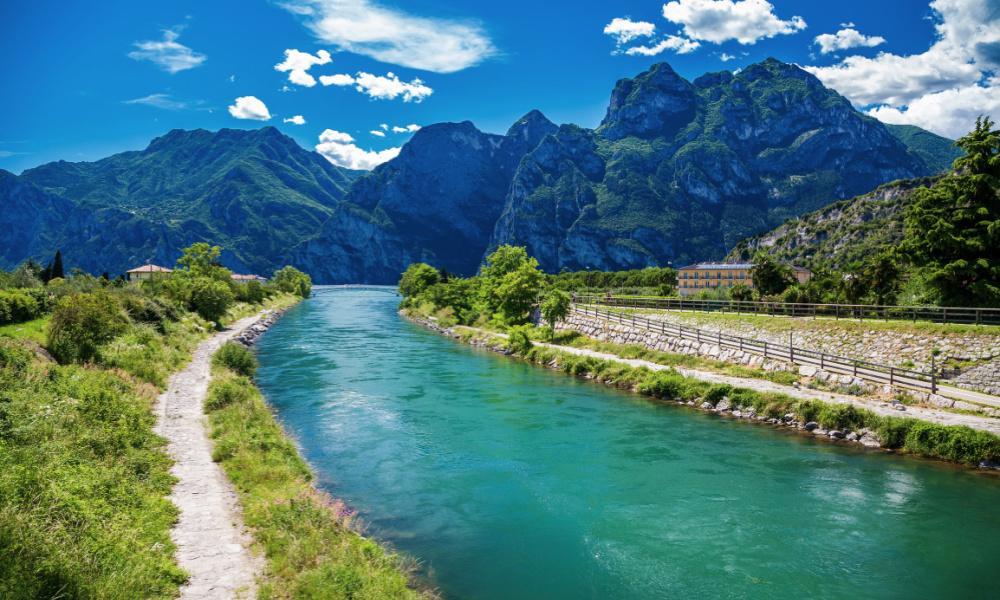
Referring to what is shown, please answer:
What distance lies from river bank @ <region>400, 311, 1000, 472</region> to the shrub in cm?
746

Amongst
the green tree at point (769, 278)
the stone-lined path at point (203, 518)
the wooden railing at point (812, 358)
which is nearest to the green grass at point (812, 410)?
the wooden railing at point (812, 358)

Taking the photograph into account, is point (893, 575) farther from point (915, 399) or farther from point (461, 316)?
point (461, 316)

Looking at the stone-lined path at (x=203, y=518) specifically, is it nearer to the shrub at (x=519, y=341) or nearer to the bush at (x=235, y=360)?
the bush at (x=235, y=360)

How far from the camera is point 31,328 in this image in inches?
1100

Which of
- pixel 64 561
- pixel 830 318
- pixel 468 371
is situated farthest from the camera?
pixel 468 371

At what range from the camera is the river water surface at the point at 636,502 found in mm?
13555

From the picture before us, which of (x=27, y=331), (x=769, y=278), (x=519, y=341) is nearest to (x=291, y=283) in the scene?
(x=519, y=341)

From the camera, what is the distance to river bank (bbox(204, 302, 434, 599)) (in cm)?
1045

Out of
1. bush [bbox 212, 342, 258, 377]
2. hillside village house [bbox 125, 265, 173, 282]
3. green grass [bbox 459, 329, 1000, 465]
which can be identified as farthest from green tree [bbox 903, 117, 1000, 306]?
hillside village house [bbox 125, 265, 173, 282]

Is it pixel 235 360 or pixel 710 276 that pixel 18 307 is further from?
pixel 710 276

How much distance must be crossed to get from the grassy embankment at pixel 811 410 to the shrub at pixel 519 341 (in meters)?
5.83

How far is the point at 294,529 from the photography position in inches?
494

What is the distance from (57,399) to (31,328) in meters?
15.7

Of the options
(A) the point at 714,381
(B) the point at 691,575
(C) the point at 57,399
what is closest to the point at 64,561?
(C) the point at 57,399
